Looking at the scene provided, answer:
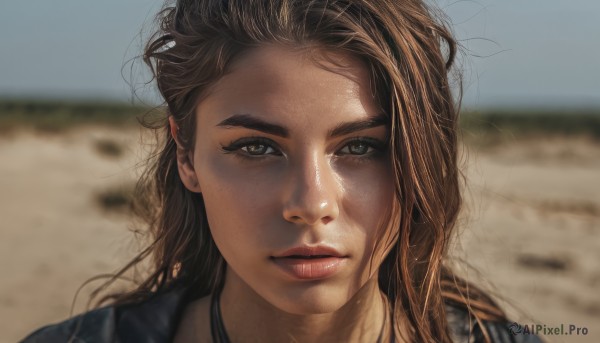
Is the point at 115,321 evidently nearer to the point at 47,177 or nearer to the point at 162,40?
the point at 162,40

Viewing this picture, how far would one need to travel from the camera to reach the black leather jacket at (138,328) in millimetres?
2611

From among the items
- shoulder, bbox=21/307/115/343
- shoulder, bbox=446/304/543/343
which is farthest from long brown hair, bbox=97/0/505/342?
shoulder, bbox=21/307/115/343

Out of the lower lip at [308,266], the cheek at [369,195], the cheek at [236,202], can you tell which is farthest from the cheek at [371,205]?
the cheek at [236,202]

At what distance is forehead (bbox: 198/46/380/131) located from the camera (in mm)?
2145

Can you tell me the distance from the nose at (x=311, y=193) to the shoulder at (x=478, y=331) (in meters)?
0.81

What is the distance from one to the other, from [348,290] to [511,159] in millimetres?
23163

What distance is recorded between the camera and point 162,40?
267 centimetres

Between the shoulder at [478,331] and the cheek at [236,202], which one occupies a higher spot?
the cheek at [236,202]

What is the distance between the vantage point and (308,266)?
6.98 feet

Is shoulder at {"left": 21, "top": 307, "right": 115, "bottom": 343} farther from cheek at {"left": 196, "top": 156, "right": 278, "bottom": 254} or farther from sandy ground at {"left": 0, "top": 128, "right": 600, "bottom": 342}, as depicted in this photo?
sandy ground at {"left": 0, "top": 128, "right": 600, "bottom": 342}

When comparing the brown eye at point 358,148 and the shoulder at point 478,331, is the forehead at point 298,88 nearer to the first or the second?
the brown eye at point 358,148

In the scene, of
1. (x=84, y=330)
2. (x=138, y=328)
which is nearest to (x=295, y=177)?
(x=138, y=328)

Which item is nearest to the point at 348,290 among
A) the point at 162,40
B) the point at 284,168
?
the point at 284,168

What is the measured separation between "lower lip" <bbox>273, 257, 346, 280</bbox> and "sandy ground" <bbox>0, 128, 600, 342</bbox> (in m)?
0.87
